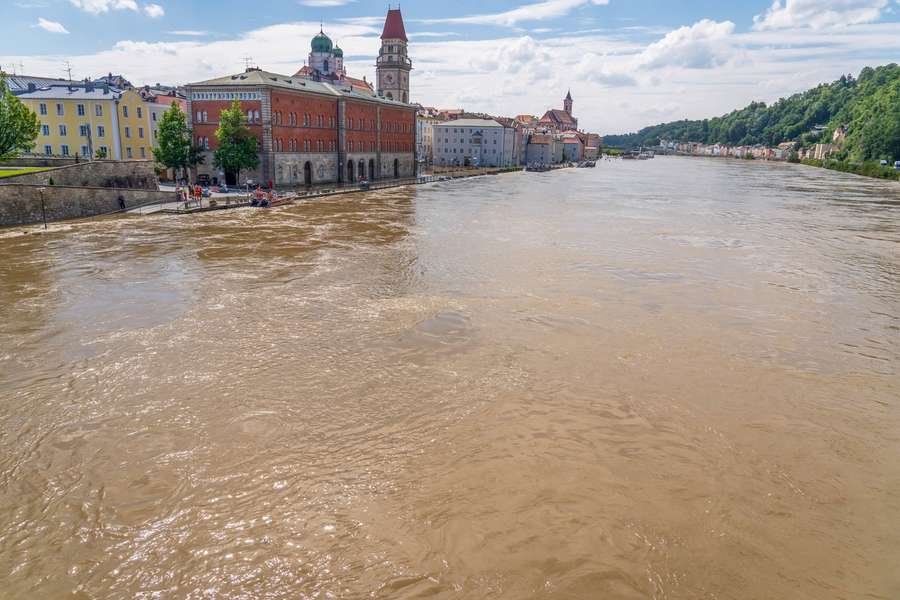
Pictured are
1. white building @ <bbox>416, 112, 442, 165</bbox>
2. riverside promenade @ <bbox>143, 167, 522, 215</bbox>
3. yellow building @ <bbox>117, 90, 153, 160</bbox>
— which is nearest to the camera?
riverside promenade @ <bbox>143, 167, 522, 215</bbox>

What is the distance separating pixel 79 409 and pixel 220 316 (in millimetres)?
7337

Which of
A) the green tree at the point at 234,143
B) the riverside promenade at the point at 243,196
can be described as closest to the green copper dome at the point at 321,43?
the riverside promenade at the point at 243,196

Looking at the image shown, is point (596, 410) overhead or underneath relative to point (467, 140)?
underneath

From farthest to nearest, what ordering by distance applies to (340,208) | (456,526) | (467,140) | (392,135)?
1. (467,140)
2. (392,135)
3. (340,208)
4. (456,526)

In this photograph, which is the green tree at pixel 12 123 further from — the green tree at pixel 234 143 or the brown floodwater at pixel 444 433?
the brown floodwater at pixel 444 433

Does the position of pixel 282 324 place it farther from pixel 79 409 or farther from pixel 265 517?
pixel 265 517

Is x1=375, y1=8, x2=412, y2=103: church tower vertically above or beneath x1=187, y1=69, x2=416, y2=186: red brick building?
above

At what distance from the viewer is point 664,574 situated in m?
8.83

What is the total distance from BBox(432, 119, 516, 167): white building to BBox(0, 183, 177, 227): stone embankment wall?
9613 cm

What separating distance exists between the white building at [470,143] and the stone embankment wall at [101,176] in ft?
299

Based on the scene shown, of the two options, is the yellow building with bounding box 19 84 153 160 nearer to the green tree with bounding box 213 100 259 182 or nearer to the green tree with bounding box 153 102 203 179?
the green tree with bounding box 153 102 203 179

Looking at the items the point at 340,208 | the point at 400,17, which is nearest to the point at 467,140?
the point at 400,17

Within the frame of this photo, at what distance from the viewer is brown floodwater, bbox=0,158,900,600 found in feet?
29.4

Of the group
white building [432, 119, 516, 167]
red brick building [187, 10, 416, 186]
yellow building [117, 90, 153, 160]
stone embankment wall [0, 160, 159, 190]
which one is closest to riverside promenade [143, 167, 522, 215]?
red brick building [187, 10, 416, 186]
